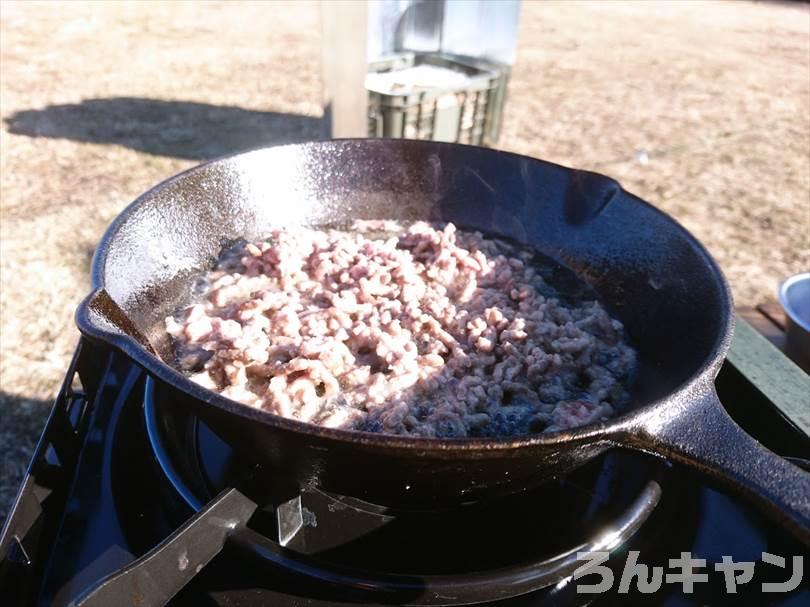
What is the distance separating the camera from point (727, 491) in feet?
3.39

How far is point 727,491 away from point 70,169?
5708 mm

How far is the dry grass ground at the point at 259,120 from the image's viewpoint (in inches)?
160

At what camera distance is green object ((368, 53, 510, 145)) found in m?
4.62

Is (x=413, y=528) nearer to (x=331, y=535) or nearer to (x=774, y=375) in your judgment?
(x=331, y=535)

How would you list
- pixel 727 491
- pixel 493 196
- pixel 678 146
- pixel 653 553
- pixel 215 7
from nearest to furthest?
pixel 727 491 < pixel 653 553 < pixel 493 196 < pixel 678 146 < pixel 215 7

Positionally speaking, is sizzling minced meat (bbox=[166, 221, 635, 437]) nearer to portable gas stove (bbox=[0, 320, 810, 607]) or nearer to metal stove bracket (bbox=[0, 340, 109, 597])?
portable gas stove (bbox=[0, 320, 810, 607])

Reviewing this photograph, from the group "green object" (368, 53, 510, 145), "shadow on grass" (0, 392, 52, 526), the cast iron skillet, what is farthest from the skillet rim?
"green object" (368, 53, 510, 145)

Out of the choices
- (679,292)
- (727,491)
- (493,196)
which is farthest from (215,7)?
(727,491)

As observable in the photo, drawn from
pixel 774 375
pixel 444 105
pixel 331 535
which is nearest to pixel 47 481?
pixel 331 535

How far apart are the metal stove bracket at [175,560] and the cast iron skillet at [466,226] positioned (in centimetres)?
12

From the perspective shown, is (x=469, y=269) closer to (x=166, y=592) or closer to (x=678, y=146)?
(x=166, y=592)

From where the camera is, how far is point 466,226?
7.79 feet

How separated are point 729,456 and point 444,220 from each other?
1.56m

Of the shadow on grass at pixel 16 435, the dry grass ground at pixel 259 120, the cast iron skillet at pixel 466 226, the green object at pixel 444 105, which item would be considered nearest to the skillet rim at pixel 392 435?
the cast iron skillet at pixel 466 226
